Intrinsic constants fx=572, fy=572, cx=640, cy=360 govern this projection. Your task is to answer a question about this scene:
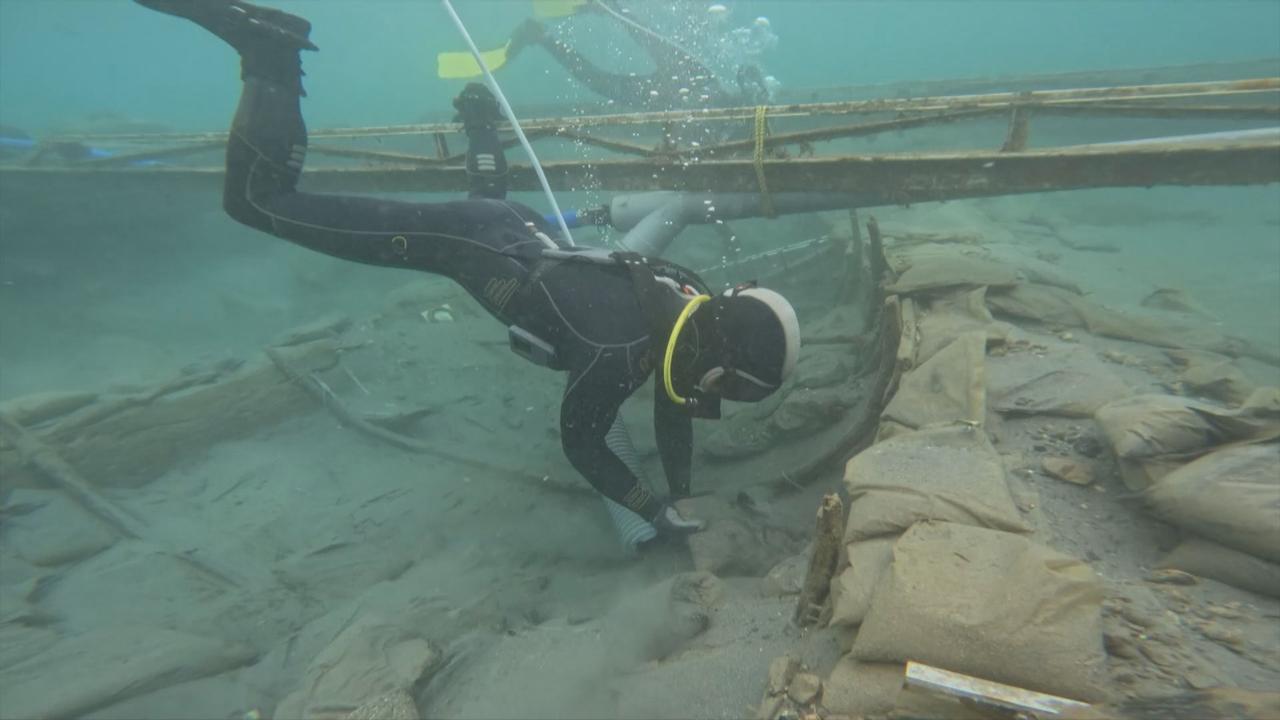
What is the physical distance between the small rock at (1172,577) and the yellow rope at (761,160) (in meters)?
3.77

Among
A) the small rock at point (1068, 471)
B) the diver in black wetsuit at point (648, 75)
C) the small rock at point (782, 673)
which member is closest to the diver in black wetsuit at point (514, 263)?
the small rock at point (782, 673)

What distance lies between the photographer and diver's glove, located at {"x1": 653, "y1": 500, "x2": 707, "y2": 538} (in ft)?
12.1

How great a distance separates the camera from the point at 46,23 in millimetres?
58688

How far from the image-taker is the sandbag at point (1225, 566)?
1.85m

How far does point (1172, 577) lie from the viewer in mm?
2010

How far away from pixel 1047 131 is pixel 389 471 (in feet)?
44.6

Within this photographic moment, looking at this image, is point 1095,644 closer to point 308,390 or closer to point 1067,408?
point 1067,408

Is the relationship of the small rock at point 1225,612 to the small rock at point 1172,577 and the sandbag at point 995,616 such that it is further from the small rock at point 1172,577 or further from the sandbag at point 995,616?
the sandbag at point 995,616

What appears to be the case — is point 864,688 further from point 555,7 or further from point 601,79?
point 601,79

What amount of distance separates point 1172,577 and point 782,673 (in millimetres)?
1436

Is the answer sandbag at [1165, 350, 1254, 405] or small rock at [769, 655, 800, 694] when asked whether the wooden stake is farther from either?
sandbag at [1165, 350, 1254, 405]

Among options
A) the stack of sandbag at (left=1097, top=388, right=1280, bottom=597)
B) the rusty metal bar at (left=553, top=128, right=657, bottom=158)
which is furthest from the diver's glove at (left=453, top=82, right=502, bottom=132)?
the stack of sandbag at (left=1097, top=388, right=1280, bottom=597)

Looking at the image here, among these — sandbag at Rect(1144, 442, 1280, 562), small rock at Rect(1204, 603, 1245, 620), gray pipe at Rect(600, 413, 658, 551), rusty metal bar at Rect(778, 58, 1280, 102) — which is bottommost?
gray pipe at Rect(600, 413, 658, 551)

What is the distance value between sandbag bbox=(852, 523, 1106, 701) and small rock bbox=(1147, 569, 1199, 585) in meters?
0.70
